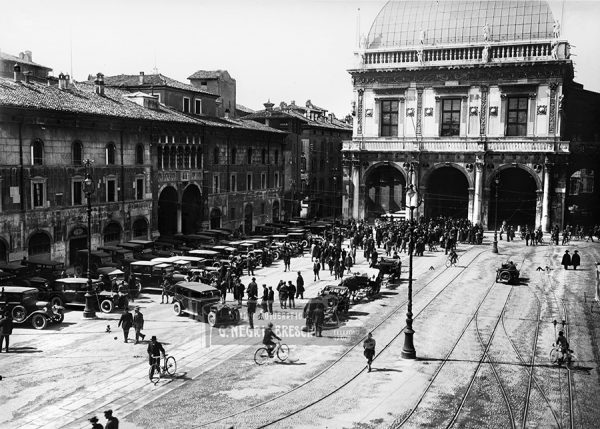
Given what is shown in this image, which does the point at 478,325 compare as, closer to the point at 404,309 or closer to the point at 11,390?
the point at 404,309

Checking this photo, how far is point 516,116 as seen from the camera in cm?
5497

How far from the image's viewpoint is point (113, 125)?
137 ft

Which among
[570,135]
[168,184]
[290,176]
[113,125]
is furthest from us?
[290,176]

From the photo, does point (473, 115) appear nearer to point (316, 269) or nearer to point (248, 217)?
point (248, 217)

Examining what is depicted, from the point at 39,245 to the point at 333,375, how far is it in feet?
74.4

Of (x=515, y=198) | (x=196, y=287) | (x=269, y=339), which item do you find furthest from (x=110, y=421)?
(x=515, y=198)

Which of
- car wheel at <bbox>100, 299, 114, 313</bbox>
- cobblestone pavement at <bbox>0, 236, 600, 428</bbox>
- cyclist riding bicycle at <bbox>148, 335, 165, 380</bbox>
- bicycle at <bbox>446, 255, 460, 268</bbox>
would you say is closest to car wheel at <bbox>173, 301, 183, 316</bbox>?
cobblestone pavement at <bbox>0, 236, 600, 428</bbox>

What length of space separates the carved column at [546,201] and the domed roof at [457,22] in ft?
41.7

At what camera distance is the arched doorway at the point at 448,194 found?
60406mm

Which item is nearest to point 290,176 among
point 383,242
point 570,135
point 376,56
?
point 376,56

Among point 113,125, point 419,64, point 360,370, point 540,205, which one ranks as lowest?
point 360,370

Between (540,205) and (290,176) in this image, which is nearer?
(540,205)

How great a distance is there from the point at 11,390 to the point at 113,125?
26.0 meters

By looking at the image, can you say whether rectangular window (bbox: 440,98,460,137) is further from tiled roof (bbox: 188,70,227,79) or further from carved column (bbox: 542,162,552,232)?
tiled roof (bbox: 188,70,227,79)
